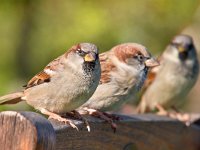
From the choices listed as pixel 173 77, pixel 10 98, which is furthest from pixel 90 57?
pixel 173 77

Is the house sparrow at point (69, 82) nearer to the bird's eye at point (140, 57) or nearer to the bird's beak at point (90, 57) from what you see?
the bird's beak at point (90, 57)

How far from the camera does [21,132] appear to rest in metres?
1.65

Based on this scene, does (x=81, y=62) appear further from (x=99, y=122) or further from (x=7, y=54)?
(x=7, y=54)

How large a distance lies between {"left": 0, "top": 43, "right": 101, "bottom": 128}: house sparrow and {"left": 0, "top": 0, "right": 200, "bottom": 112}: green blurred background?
7.20 feet

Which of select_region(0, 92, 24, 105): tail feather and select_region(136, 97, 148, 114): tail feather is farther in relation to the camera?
select_region(136, 97, 148, 114): tail feather

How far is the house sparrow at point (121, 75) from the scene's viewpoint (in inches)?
139

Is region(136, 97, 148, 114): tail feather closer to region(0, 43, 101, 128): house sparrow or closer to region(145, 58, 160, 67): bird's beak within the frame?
region(145, 58, 160, 67): bird's beak

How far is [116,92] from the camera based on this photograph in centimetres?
357

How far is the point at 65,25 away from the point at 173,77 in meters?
1.16

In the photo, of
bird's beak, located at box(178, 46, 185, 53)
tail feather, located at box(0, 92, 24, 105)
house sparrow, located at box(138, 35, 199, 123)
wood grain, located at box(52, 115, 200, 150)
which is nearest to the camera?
wood grain, located at box(52, 115, 200, 150)

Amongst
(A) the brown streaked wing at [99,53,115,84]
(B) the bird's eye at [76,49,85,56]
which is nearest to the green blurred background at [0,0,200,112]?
(A) the brown streaked wing at [99,53,115,84]

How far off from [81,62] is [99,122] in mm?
356

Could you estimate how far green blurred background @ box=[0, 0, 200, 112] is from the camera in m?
5.41

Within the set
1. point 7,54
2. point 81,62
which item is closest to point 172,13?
point 7,54
